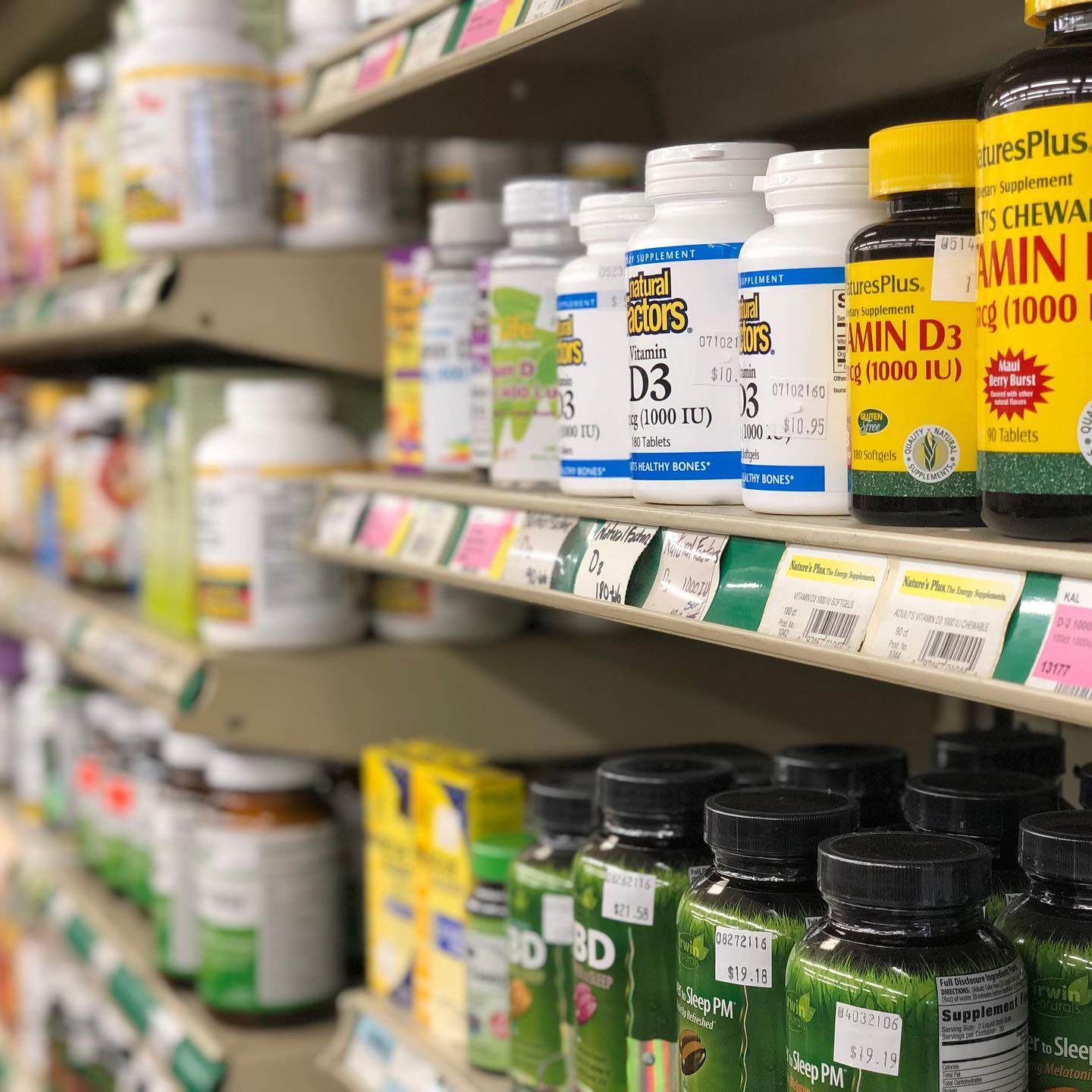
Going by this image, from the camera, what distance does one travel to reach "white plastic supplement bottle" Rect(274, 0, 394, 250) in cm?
185

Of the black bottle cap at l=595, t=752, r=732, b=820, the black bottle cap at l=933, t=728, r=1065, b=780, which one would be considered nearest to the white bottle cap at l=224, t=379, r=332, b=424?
the black bottle cap at l=595, t=752, r=732, b=820

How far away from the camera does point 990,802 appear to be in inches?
37.3

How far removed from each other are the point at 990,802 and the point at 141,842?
1.66 m

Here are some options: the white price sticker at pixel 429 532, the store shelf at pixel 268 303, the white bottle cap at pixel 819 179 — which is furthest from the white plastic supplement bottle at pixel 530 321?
the store shelf at pixel 268 303

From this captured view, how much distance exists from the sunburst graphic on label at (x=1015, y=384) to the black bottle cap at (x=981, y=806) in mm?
313

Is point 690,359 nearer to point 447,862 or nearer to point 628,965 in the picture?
point 628,965

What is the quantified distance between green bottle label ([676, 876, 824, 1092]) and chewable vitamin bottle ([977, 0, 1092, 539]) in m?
0.29

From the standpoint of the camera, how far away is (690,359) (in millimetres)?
979

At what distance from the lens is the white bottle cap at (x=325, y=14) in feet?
6.13

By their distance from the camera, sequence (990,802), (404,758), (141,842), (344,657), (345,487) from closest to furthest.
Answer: (990,802) → (404,758) → (345,487) → (344,657) → (141,842)

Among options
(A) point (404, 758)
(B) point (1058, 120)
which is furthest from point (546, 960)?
(B) point (1058, 120)

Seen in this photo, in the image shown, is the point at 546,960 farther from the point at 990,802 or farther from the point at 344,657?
the point at 344,657

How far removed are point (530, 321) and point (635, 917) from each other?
1.56 feet

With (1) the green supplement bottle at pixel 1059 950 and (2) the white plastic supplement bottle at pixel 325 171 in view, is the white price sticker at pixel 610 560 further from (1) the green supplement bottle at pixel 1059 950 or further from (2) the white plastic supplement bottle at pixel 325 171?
(2) the white plastic supplement bottle at pixel 325 171
